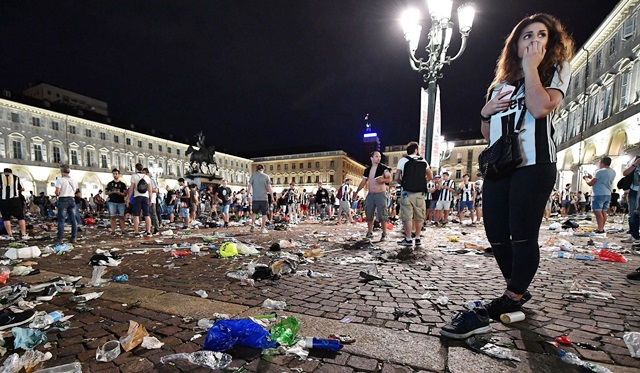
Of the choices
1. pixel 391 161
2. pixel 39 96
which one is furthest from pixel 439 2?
pixel 39 96

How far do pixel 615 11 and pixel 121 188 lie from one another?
35.3 metres

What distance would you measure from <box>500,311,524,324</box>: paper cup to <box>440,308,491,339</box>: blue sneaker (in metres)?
0.24

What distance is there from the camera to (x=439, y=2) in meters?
7.89

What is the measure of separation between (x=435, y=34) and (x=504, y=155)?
8348mm

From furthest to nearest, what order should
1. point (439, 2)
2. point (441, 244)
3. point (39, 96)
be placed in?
point (39, 96) < point (439, 2) < point (441, 244)

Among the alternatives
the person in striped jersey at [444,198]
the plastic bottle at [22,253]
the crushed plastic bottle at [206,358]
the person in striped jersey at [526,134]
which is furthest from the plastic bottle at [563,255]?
the plastic bottle at [22,253]

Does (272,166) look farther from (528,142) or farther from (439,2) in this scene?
(528,142)

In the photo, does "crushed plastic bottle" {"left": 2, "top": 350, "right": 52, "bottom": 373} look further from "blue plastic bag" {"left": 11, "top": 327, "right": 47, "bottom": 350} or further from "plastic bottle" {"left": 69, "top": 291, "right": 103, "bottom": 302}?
"plastic bottle" {"left": 69, "top": 291, "right": 103, "bottom": 302}

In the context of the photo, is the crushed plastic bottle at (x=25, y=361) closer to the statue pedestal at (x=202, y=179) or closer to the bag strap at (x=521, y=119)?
the bag strap at (x=521, y=119)

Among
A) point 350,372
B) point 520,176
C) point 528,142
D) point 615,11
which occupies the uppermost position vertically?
point 615,11

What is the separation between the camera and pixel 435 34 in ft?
28.6

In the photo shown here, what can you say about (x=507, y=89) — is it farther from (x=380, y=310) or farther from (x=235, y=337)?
(x=235, y=337)

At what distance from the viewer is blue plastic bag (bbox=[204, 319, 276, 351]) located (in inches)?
69.4

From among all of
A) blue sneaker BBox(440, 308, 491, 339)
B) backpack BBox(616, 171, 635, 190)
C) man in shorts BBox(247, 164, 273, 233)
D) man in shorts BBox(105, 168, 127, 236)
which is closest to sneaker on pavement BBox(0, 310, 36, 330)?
blue sneaker BBox(440, 308, 491, 339)
